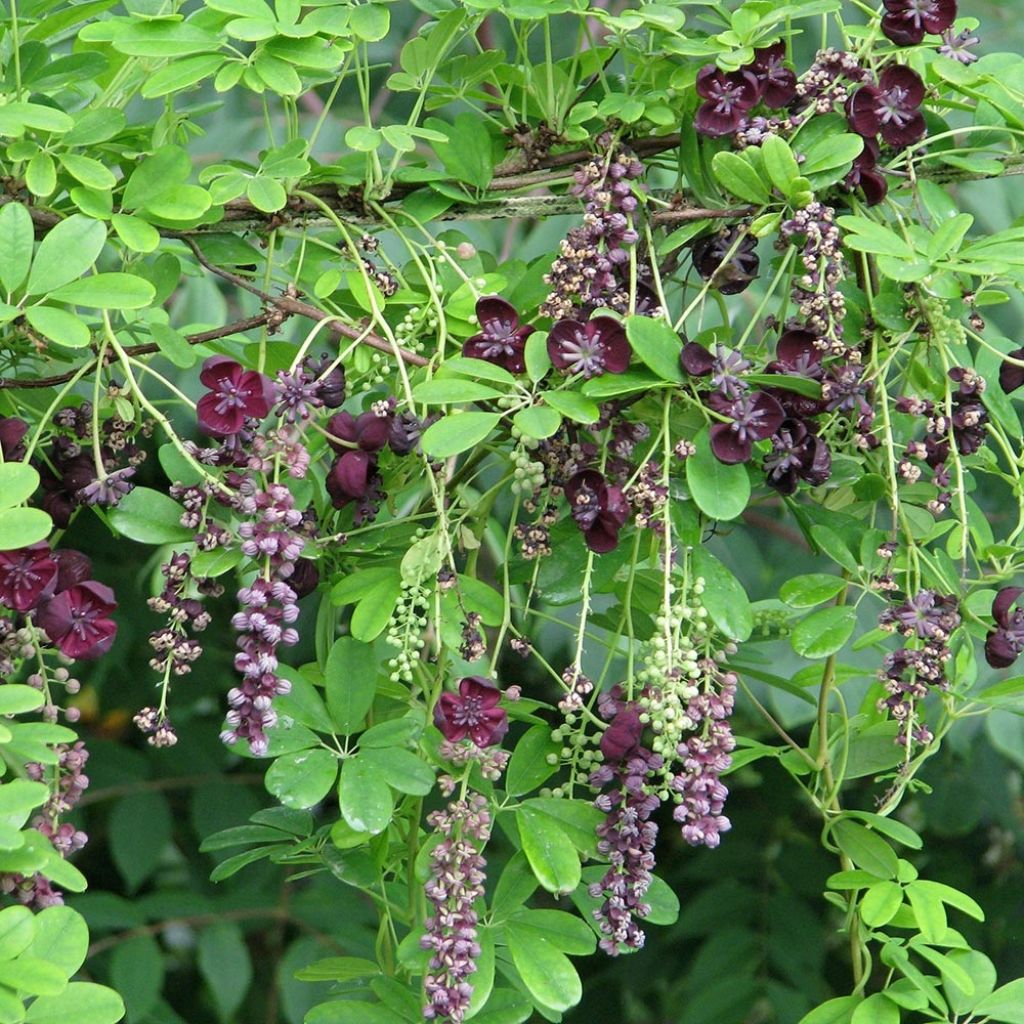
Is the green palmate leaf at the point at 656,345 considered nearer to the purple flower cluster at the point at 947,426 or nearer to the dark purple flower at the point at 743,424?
the dark purple flower at the point at 743,424

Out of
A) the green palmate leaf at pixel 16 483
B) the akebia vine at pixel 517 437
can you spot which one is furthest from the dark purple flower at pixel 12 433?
the green palmate leaf at pixel 16 483

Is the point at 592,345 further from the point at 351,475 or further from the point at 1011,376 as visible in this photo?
the point at 1011,376

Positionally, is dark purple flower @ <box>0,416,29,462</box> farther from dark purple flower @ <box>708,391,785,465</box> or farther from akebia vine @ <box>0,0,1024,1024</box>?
dark purple flower @ <box>708,391,785,465</box>

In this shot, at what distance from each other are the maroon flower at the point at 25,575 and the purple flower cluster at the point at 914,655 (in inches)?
18.5

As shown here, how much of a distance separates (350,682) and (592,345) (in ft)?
0.88

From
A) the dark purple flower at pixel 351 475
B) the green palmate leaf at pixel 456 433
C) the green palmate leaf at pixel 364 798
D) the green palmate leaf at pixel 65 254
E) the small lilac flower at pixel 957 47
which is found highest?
the small lilac flower at pixel 957 47

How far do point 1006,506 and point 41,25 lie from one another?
4.88 feet

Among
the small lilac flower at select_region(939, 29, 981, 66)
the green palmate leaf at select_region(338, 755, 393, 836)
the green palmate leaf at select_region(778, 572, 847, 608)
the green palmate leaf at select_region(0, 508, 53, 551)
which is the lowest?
the green palmate leaf at select_region(338, 755, 393, 836)

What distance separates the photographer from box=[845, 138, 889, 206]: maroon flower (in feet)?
2.62

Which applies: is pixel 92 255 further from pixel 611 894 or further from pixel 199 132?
pixel 611 894

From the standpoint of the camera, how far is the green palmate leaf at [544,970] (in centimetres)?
78

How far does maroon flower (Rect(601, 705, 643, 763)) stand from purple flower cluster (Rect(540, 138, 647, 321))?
0.23m

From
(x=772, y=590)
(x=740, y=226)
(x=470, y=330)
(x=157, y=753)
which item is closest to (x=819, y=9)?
(x=740, y=226)

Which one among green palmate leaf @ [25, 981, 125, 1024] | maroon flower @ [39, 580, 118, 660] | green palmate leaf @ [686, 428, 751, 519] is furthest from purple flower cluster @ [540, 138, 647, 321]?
green palmate leaf @ [25, 981, 125, 1024]
